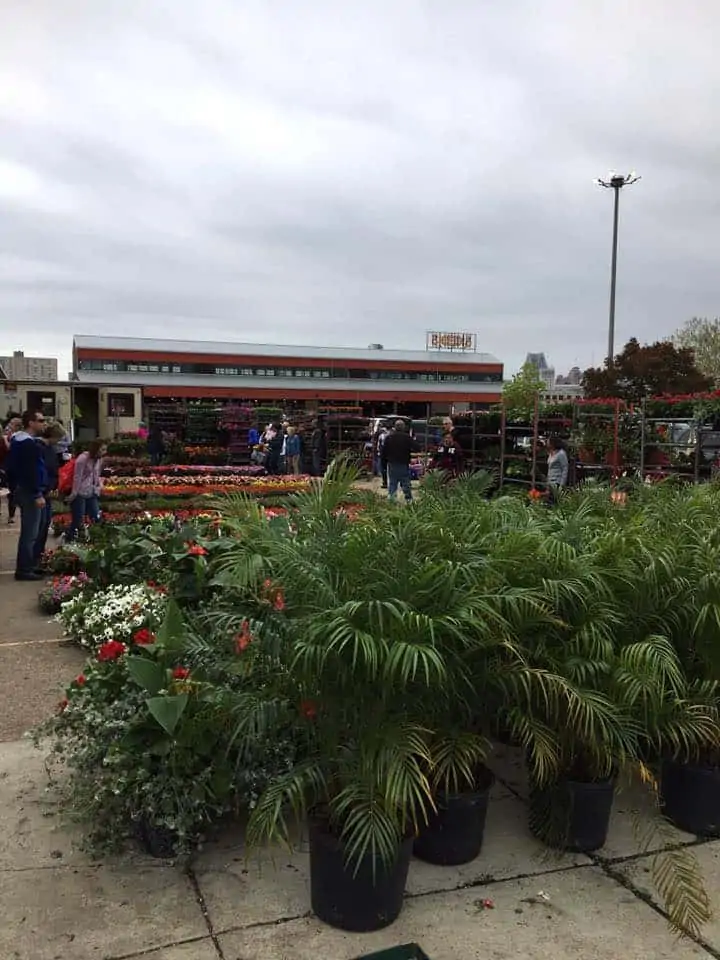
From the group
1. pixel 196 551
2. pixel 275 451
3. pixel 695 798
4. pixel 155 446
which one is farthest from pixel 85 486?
pixel 155 446

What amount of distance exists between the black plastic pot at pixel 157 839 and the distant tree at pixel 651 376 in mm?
37974

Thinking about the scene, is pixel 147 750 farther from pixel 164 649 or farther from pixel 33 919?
pixel 33 919

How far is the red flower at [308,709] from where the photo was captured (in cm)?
285

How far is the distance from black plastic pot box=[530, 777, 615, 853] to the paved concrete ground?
0.20 ft

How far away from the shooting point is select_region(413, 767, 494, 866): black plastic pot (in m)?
3.24

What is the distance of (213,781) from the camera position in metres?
3.17

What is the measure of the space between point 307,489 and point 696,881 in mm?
2240

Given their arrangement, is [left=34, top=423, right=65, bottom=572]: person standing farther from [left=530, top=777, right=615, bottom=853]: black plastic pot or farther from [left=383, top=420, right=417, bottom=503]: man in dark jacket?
[left=530, top=777, right=615, bottom=853]: black plastic pot

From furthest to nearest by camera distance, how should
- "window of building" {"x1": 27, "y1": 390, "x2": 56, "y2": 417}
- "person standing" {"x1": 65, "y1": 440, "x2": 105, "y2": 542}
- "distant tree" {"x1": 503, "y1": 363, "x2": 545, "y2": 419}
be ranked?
"distant tree" {"x1": 503, "y1": 363, "x2": 545, "y2": 419} → "window of building" {"x1": 27, "y1": 390, "x2": 56, "y2": 417} → "person standing" {"x1": 65, "y1": 440, "x2": 105, "y2": 542}

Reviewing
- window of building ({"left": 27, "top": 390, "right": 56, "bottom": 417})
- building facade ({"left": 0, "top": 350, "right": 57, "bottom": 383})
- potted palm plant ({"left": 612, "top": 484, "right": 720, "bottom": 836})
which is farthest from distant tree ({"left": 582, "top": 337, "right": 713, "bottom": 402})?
building facade ({"left": 0, "top": 350, "right": 57, "bottom": 383})

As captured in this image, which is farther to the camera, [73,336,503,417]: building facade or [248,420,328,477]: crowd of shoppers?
[73,336,503,417]: building facade

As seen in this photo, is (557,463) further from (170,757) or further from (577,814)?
(170,757)

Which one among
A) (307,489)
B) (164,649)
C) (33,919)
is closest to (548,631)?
(307,489)

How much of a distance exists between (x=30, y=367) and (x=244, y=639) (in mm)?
76065
